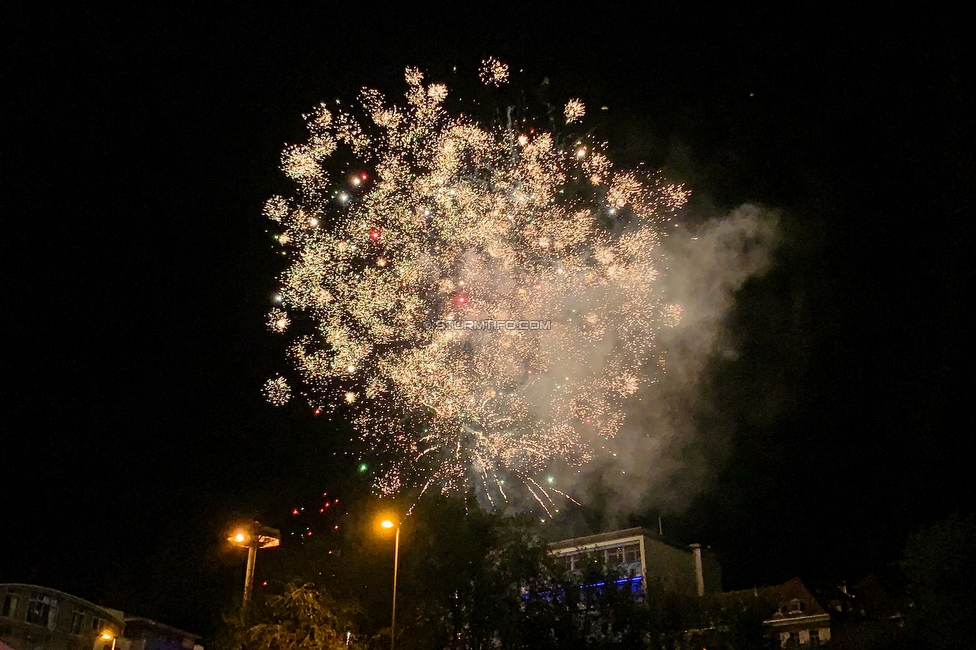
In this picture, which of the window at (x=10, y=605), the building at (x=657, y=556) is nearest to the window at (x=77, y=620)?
the window at (x=10, y=605)

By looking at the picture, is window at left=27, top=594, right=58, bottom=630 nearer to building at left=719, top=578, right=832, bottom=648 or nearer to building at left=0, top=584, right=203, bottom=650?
building at left=0, top=584, right=203, bottom=650

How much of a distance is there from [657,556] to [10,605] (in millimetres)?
34196

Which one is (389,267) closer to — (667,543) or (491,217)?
(491,217)

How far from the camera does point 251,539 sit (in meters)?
21.8

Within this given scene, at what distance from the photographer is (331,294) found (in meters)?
19.7

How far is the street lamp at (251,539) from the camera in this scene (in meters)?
21.5

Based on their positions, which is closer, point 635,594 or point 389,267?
point 389,267

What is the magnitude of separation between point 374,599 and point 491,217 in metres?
12.5

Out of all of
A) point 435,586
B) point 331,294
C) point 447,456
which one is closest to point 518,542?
point 435,586

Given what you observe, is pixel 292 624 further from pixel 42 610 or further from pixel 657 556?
pixel 42 610

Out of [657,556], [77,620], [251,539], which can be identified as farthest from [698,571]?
[77,620]

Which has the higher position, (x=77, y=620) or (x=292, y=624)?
(x=77, y=620)

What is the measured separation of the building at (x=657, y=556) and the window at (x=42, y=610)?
28.3 metres

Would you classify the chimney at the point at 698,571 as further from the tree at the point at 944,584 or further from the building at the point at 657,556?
the tree at the point at 944,584
